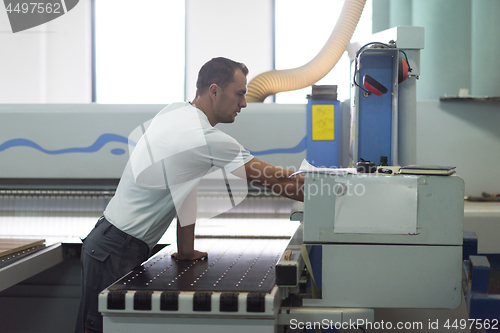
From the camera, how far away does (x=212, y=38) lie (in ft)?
13.1

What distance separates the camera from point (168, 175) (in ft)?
4.39

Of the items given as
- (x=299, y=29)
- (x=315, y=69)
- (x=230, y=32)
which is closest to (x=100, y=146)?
(x=315, y=69)

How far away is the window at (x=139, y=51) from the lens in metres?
4.22

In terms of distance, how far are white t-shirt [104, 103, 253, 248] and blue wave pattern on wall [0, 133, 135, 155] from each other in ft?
1.79

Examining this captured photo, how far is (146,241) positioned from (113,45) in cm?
346

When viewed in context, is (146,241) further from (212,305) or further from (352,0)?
(352,0)

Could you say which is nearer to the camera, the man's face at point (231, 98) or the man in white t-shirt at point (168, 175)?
the man in white t-shirt at point (168, 175)

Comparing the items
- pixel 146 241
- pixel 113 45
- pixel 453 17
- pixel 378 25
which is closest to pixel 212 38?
pixel 113 45

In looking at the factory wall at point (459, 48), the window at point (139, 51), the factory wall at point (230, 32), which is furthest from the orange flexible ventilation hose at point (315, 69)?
the window at point (139, 51)

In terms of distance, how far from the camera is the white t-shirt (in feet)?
4.23

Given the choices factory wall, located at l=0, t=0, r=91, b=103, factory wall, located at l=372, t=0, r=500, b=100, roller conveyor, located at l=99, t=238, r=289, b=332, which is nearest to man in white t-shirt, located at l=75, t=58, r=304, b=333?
roller conveyor, located at l=99, t=238, r=289, b=332

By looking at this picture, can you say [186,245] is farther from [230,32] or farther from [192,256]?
[230,32]

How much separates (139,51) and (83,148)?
263cm

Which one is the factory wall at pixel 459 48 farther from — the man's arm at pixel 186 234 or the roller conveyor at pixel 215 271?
the man's arm at pixel 186 234
